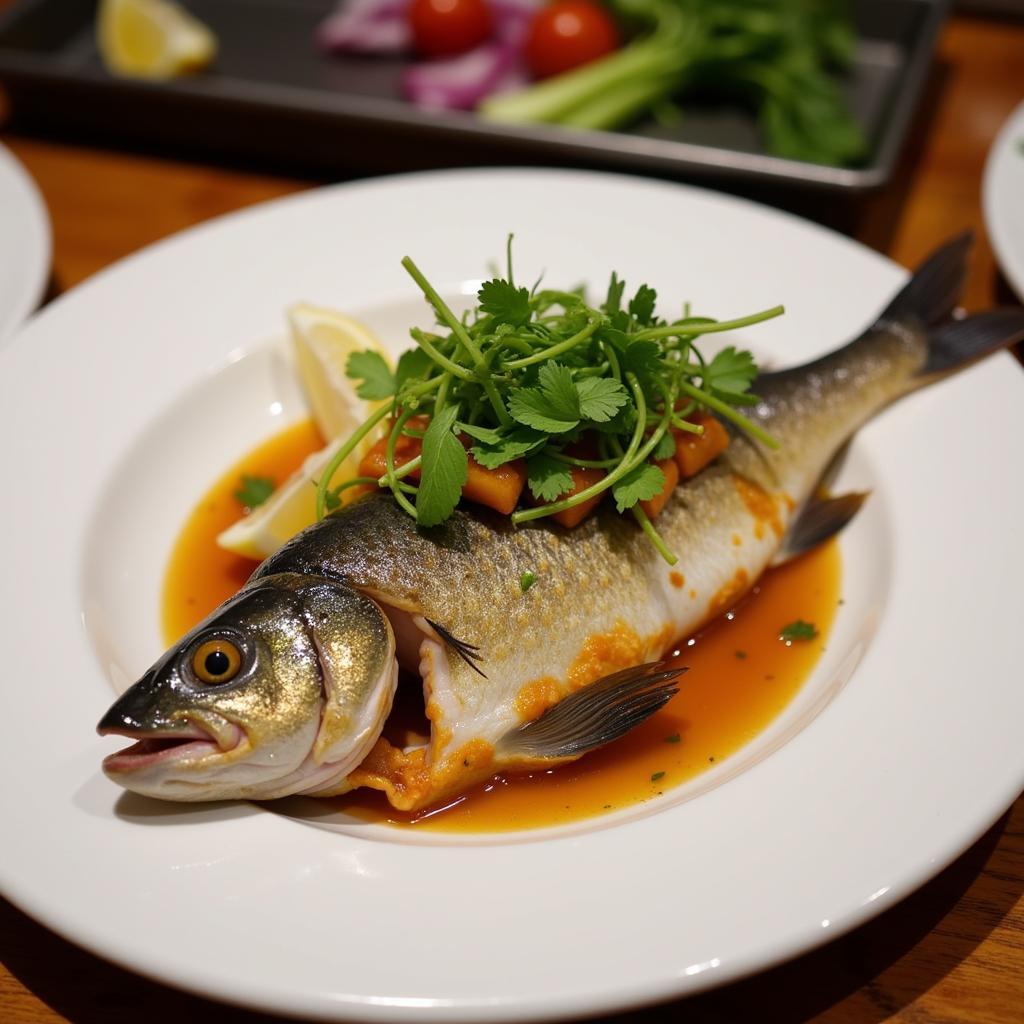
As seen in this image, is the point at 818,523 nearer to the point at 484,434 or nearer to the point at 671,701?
the point at 671,701

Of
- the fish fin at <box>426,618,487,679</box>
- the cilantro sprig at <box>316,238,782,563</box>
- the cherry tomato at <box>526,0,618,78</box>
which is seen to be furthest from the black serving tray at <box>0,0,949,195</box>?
the fish fin at <box>426,618,487,679</box>

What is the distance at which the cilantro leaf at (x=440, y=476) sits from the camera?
6.70 feet

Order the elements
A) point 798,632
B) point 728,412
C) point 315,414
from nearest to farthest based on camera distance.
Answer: point 728,412, point 798,632, point 315,414

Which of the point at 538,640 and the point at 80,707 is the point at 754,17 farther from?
the point at 80,707

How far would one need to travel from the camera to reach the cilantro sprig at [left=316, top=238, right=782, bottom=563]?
6.87ft

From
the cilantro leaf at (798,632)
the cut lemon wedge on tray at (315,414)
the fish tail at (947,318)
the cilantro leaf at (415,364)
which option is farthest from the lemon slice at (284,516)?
the fish tail at (947,318)

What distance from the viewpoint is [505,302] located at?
7.15 feet

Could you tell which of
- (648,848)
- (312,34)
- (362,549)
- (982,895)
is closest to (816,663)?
(982,895)

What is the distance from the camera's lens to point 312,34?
4828mm

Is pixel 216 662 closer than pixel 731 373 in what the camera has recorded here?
Yes

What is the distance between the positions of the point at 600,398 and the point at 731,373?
0.42m

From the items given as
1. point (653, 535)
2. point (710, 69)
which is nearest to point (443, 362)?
point (653, 535)

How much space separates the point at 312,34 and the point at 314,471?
10.2ft

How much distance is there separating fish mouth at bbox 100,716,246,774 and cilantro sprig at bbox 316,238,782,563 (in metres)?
0.55
